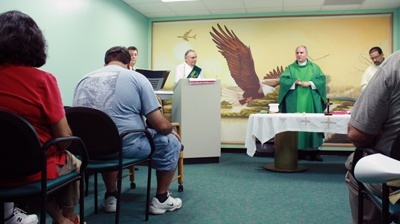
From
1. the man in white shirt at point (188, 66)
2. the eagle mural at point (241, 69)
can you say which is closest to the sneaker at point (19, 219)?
the man in white shirt at point (188, 66)

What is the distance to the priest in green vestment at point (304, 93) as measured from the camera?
4.77 metres

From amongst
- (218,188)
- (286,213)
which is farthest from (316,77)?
(286,213)

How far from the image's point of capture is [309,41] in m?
5.94

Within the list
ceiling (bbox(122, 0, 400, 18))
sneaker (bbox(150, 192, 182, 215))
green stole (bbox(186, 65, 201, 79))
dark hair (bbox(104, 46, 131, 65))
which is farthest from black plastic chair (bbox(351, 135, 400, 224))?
ceiling (bbox(122, 0, 400, 18))

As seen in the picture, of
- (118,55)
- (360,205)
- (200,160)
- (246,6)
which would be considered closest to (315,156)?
(200,160)

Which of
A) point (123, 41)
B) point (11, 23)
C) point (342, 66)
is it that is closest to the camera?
point (11, 23)

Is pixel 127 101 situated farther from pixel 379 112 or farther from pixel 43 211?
pixel 379 112

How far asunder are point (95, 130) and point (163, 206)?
2.96 feet

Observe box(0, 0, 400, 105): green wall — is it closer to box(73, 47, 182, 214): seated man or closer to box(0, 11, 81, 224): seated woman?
box(73, 47, 182, 214): seated man

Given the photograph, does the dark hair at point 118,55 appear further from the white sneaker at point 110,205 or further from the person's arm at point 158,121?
the white sneaker at point 110,205

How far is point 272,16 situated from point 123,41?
8.33 ft

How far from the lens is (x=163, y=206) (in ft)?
8.16

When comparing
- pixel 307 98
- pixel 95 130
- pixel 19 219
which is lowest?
pixel 19 219

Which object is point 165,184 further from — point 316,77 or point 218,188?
point 316,77
